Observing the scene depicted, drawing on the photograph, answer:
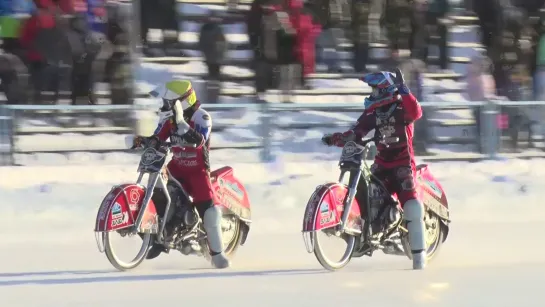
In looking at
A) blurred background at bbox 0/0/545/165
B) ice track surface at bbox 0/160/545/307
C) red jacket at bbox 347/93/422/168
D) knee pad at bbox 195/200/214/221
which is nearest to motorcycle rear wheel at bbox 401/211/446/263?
ice track surface at bbox 0/160/545/307

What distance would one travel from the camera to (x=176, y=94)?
306 inches

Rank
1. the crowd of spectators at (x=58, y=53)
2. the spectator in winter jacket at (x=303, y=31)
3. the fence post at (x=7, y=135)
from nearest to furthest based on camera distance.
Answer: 1. the fence post at (x=7, y=135)
2. the crowd of spectators at (x=58, y=53)
3. the spectator in winter jacket at (x=303, y=31)

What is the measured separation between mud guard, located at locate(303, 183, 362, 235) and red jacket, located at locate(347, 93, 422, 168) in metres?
0.43

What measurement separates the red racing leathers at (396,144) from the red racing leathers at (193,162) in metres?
0.94

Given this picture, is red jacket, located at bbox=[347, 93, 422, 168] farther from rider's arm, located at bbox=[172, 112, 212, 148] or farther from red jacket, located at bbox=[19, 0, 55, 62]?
red jacket, located at bbox=[19, 0, 55, 62]

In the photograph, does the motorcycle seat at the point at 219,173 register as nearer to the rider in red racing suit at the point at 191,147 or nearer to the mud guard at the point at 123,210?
the rider in red racing suit at the point at 191,147

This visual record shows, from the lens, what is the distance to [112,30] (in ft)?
40.7

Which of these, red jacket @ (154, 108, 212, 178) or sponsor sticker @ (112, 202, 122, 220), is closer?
sponsor sticker @ (112, 202, 122, 220)

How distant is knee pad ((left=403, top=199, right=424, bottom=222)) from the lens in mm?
7957

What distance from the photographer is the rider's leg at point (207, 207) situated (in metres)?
8.00

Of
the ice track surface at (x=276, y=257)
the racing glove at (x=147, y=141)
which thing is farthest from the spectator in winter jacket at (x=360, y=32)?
the racing glove at (x=147, y=141)

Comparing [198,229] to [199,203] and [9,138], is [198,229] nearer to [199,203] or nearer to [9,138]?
[199,203]

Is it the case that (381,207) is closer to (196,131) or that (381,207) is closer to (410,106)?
(410,106)

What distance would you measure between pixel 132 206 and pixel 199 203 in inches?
23.2
